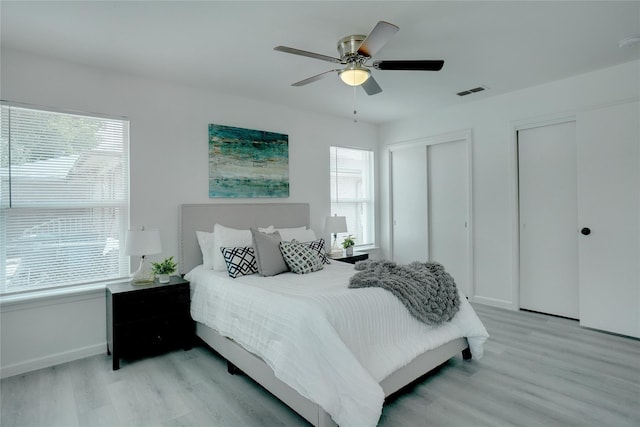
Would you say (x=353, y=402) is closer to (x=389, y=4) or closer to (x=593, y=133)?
(x=389, y=4)

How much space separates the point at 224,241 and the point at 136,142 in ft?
4.06

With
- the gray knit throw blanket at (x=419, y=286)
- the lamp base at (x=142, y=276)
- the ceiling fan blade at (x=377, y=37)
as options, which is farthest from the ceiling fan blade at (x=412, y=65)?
the lamp base at (x=142, y=276)

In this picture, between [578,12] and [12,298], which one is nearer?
[578,12]

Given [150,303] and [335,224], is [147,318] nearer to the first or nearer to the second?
[150,303]

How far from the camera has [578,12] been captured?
2355 millimetres

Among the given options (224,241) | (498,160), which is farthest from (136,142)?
(498,160)

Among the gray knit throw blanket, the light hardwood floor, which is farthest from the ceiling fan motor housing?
the light hardwood floor

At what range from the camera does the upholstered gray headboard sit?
3.53 meters

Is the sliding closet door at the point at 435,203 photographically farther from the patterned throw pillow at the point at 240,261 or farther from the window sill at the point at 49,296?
the window sill at the point at 49,296

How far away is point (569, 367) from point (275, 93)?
3.67 meters

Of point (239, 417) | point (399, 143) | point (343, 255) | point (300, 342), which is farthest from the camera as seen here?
point (399, 143)

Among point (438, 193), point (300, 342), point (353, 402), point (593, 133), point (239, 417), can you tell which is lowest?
point (239, 417)

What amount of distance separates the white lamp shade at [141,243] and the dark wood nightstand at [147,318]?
29 centimetres

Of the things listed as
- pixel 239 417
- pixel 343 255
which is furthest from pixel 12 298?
pixel 343 255
